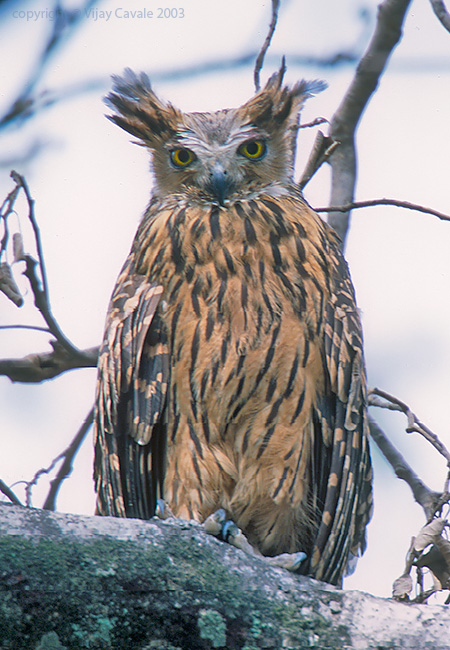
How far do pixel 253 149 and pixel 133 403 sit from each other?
4.46 ft

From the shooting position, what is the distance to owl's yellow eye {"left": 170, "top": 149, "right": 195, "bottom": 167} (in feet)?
12.5

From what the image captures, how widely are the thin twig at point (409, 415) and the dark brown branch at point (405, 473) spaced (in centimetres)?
21

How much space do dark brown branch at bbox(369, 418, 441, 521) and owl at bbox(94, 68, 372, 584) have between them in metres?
0.24

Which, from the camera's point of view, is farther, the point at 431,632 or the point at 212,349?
the point at 212,349

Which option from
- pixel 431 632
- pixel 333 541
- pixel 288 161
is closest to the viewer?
pixel 431 632

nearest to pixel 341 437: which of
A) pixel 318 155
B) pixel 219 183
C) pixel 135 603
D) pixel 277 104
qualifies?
pixel 219 183

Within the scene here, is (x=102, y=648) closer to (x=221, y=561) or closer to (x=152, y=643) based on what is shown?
(x=152, y=643)

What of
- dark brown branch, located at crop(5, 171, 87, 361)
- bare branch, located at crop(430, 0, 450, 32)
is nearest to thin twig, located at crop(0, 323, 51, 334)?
dark brown branch, located at crop(5, 171, 87, 361)

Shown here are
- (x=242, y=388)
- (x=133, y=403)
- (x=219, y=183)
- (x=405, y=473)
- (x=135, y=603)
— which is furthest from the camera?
(x=405, y=473)

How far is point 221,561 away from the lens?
2102mm

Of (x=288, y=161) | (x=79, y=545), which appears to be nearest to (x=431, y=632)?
(x=79, y=545)

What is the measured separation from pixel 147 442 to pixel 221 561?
1.21 m

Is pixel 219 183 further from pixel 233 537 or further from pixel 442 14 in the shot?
pixel 233 537

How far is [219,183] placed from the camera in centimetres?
366
